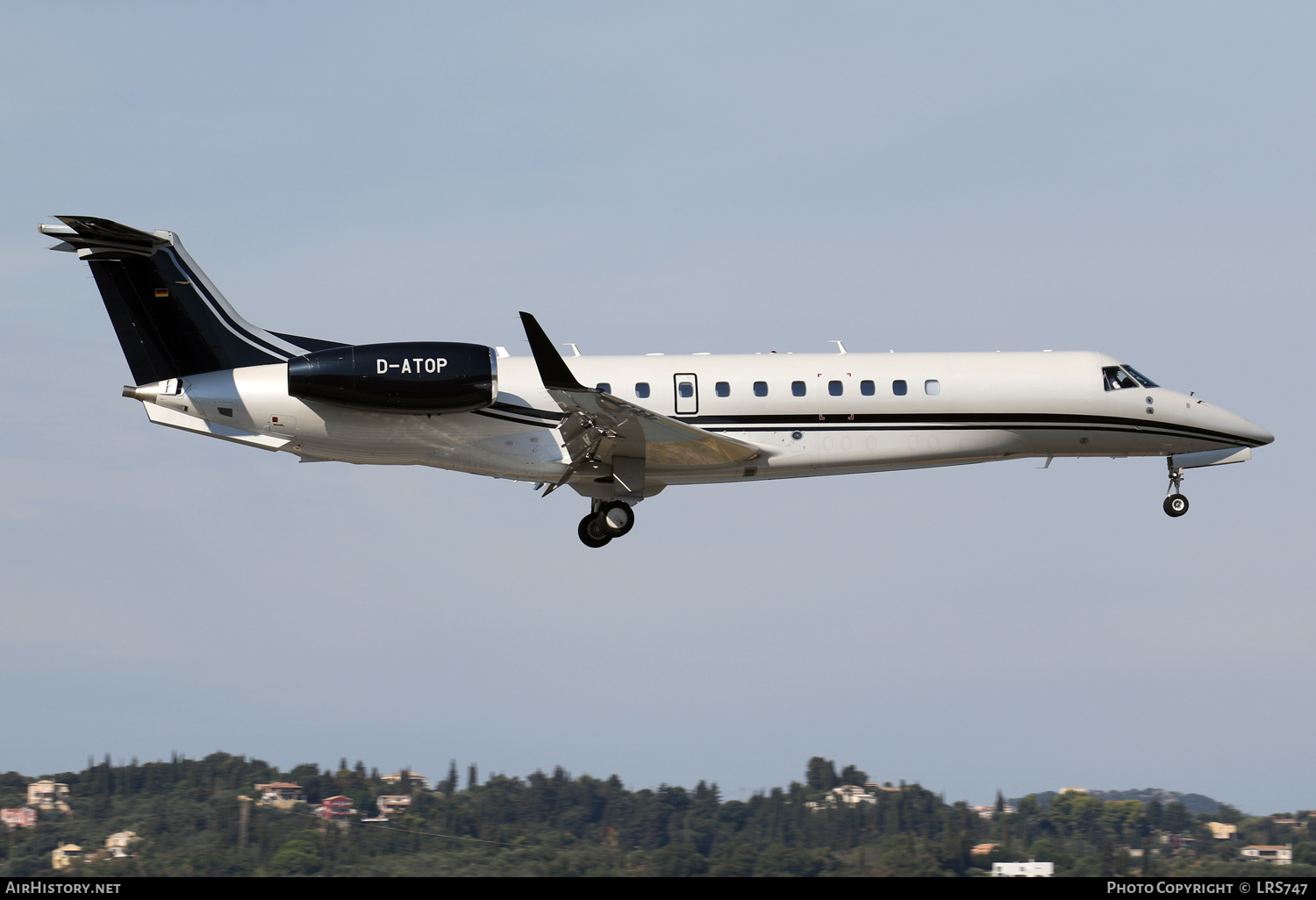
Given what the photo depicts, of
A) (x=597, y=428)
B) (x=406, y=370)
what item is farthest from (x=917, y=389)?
(x=406, y=370)

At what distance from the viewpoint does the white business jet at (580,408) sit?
22.2m

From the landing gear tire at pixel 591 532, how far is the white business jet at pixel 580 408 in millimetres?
36

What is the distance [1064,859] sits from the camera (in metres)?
35.9

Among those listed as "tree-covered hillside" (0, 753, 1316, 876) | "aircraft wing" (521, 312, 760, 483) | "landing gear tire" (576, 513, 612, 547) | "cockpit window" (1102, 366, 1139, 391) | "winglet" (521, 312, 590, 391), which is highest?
"cockpit window" (1102, 366, 1139, 391)

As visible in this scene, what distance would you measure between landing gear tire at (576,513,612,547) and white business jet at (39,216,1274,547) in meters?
0.04

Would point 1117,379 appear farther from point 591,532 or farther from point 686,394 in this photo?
point 591,532

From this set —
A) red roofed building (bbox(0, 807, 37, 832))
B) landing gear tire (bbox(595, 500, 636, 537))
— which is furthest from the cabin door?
red roofed building (bbox(0, 807, 37, 832))

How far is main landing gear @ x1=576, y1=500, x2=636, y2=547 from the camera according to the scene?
79.6 feet

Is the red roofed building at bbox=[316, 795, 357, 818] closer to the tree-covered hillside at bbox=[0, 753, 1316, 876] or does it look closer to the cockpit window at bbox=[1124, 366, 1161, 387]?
the tree-covered hillside at bbox=[0, 753, 1316, 876]

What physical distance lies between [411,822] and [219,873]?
7.04 metres

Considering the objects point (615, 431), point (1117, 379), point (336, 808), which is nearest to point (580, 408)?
point (615, 431)

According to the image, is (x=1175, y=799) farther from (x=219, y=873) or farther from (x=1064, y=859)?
(x=219, y=873)

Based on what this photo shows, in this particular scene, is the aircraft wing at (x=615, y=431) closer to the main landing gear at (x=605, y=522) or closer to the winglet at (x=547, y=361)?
the winglet at (x=547, y=361)
